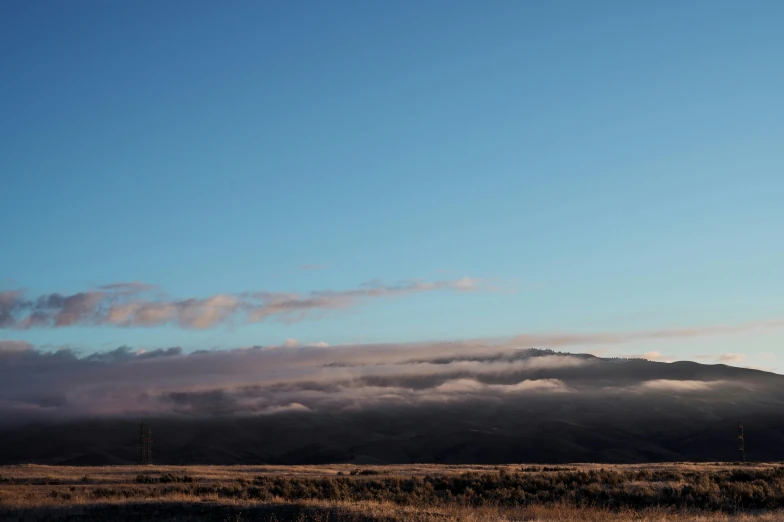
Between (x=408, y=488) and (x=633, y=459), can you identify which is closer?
(x=408, y=488)

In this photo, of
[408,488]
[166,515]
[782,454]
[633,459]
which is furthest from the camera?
[782,454]

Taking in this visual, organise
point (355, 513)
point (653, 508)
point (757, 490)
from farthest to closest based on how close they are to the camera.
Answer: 1. point (757, 490)
2. point (653, 508)
3. point (355, 513)

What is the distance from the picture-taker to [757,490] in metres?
33.5

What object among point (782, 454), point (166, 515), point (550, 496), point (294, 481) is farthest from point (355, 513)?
point (782, 454)

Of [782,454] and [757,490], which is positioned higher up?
[757,490]

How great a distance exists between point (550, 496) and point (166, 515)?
54.5 feet

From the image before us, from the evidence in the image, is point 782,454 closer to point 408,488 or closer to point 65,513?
point 408,488

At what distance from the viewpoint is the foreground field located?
26.7m

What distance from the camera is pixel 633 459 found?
171 m

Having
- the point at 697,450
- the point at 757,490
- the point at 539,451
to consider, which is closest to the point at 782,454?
the point at 697,450

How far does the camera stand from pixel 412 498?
34156 millimetres

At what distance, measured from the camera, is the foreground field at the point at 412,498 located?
87.5ft

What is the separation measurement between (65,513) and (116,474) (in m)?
27.3

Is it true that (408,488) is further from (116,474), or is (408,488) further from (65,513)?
(116,474)
